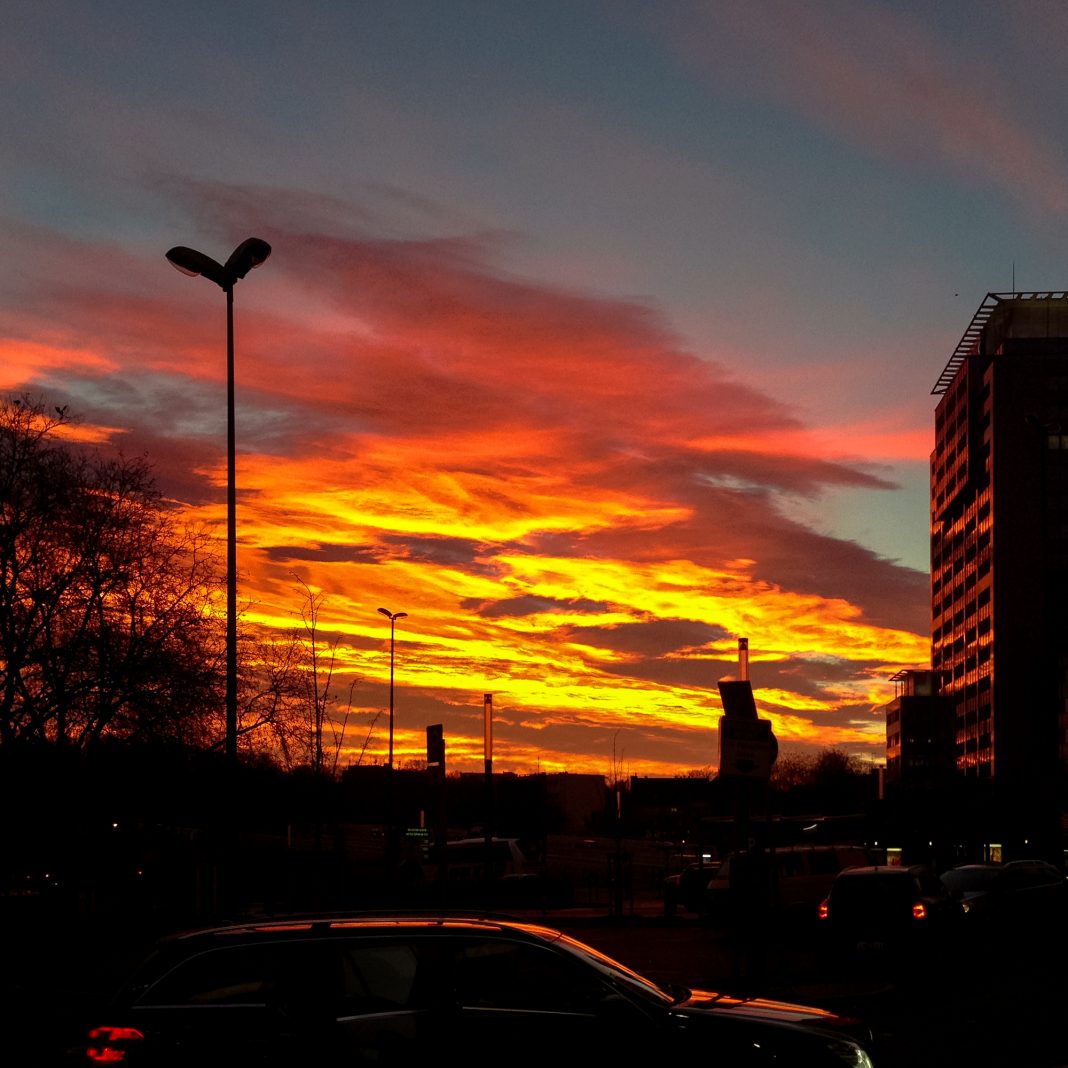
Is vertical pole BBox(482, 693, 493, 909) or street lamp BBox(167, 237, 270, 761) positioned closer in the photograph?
street lamp BBox(167, 237, 270, 761)

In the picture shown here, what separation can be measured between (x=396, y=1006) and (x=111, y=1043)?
138 cm

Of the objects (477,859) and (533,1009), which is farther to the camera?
(477,859)

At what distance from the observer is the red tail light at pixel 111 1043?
7031mm

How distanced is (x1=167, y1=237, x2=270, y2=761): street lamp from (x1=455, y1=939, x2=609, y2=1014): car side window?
1363 cm

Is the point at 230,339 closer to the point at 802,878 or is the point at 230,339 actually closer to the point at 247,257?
the point at 247,257

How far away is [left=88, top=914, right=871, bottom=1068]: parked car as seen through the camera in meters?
7.13

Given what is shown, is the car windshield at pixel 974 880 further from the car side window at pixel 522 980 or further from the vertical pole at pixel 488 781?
the car side window at pixel 522 980

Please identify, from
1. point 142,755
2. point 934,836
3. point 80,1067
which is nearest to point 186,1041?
point 80,1067

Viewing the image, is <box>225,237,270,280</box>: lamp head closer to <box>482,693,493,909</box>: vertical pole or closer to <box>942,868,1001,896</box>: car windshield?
<box>482,693,493,909</box>: vertical pole

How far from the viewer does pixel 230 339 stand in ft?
72.3

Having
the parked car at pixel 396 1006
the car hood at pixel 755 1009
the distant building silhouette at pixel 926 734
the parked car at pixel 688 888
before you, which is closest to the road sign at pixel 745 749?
the car hood at pixel 755 1009

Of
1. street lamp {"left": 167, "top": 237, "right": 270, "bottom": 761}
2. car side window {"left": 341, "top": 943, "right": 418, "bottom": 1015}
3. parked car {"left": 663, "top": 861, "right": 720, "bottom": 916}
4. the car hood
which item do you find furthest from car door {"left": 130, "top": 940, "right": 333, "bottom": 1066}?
parked car {"left": 663, "top": 861, "right": 720, "bottom": 916}

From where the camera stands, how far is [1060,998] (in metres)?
18.9

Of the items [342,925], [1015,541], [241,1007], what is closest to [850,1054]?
[342,925]
